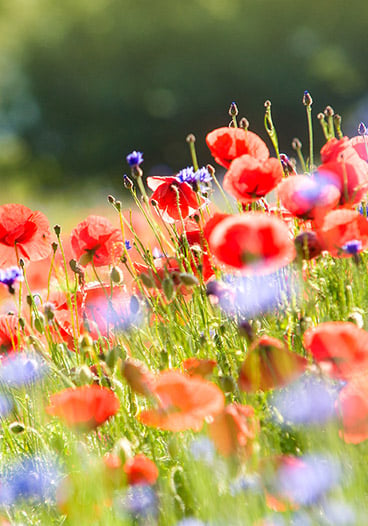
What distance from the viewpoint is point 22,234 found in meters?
1.14

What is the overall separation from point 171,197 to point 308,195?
1.13ft

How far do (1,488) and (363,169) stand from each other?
0.66 meters

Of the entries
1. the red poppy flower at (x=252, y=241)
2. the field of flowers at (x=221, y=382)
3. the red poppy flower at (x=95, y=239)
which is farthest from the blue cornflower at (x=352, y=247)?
the red poppy flower at (x=95, y=239)

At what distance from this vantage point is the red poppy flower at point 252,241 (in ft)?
2.39

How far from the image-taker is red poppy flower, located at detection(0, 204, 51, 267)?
1104 millimetres

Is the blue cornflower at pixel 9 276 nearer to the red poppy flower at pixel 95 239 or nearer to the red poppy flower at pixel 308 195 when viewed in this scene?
the red poppy flower at pixel 95 239

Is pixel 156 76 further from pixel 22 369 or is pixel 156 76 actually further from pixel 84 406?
pixel 84 406

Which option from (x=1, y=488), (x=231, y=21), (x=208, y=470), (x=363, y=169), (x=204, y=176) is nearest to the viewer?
(x=208, y=470)

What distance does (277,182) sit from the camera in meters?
0.91

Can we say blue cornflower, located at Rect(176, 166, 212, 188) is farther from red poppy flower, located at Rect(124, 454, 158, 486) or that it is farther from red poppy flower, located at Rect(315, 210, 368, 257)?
red poppy flower, located at Rect(124, 454, 158, 486)

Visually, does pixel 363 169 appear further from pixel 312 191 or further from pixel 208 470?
pixel 208 470

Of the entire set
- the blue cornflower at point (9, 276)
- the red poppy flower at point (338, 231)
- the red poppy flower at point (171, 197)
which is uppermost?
the red poppy flower at point (171, 197)

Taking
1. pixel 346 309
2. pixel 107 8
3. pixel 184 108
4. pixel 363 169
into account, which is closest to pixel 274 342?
pixel 346 309

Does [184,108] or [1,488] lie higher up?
[184,108]
